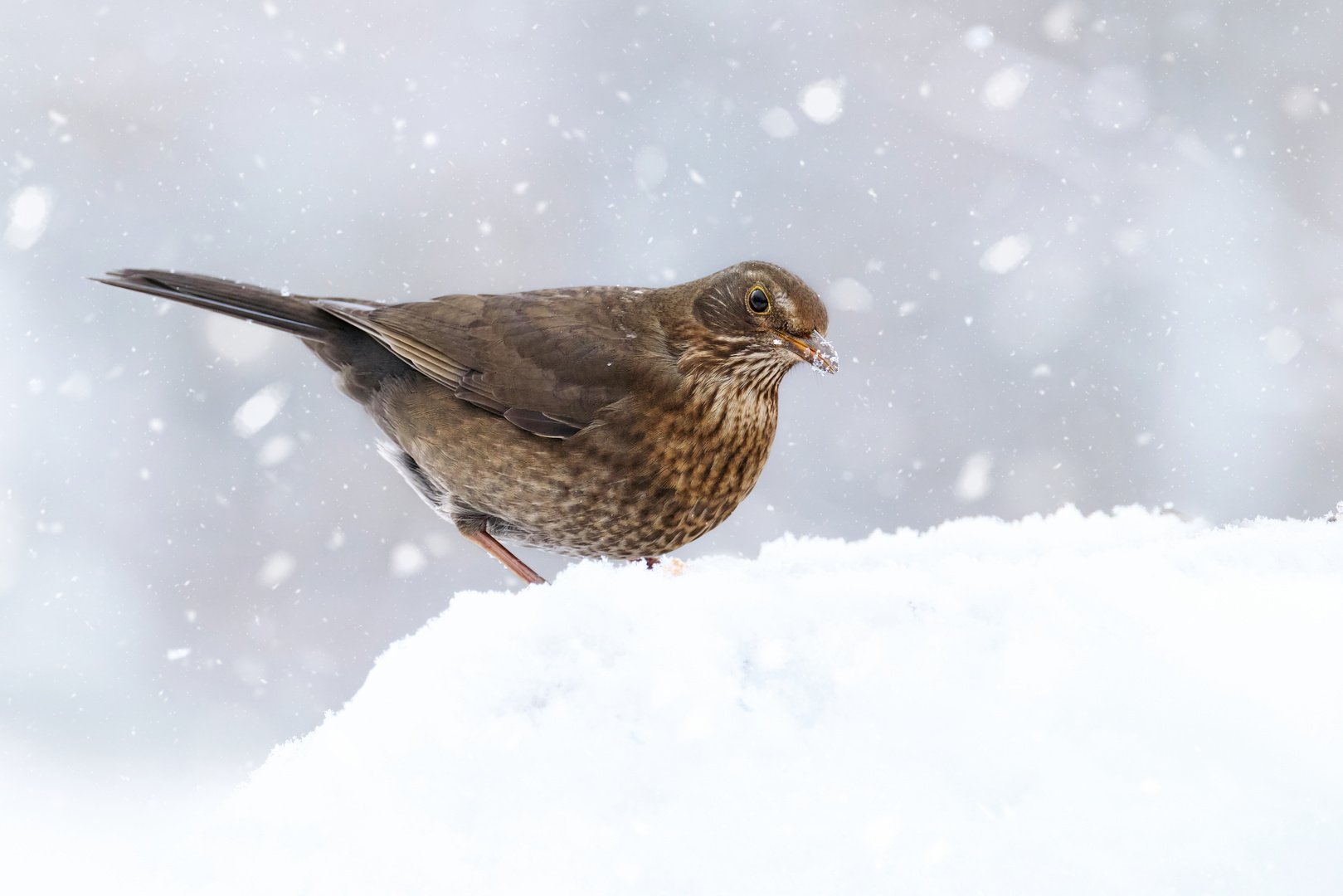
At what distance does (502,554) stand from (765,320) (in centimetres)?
119

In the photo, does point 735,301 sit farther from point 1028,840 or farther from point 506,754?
point 1028,840

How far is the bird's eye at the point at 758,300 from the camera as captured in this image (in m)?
2.88

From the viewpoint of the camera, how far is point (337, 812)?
1444 mm

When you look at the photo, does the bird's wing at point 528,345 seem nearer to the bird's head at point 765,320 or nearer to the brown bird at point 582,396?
the brown bird at point 582,396

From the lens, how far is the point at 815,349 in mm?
2818

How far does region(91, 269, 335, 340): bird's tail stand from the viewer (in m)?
3.02

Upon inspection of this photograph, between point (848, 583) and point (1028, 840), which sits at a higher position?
point (848, 583)

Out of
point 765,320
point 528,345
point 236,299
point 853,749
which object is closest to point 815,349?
point 765,320

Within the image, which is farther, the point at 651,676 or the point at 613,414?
the point at 613,414

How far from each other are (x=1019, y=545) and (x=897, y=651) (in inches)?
47.6

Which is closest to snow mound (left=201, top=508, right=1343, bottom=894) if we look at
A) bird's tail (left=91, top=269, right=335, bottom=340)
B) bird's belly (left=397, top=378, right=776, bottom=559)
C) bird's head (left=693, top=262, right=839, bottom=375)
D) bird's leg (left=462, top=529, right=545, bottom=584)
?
bird's belly (left=397, top=378, right=776, bottom=559)

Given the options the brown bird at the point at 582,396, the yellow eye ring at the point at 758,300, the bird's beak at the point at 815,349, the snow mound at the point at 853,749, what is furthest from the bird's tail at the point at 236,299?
the snow mound at the point at 853,749

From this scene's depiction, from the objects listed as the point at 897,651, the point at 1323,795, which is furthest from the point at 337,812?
the point at 1323,795

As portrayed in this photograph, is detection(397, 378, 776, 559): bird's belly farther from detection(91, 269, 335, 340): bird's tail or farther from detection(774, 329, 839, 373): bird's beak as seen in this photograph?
detection(91, 269, 335, 340): bird's tail
